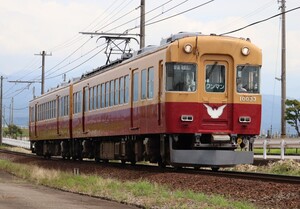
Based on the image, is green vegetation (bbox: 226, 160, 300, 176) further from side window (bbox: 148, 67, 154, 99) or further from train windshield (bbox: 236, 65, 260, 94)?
side window (bbox: 148, 67, 154, 99)

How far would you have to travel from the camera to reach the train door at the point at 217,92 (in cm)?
1788

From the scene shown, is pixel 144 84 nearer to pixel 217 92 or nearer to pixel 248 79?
pixel 217 92

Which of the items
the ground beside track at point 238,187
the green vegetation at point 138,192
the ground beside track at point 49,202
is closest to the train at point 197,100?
the ground beside track at point 238,187

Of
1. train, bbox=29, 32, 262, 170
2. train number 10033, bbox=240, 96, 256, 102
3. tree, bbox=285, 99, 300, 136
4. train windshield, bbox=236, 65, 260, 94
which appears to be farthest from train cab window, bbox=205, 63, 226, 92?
tree, bbox=285, 99, 300, 136

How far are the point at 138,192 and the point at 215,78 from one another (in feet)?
18.0

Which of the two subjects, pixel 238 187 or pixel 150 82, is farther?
pixel 150 82

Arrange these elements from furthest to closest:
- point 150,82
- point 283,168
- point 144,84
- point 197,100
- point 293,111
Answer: point 293,111 < point 283,168 < point 144,84 < point 150,82 < point 197,100

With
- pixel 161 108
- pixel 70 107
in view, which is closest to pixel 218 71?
pixel 161 108

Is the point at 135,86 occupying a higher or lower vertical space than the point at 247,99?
higher

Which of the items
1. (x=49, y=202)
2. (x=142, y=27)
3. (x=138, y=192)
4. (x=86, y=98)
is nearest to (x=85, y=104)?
(x=86, y=98)

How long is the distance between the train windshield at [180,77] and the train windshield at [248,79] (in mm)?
1313

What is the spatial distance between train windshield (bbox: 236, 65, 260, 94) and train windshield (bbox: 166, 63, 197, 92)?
131 cm

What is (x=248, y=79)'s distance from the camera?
60.3 feet

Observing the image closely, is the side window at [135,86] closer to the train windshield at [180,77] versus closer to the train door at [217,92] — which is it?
the train windshield at [180,77]
